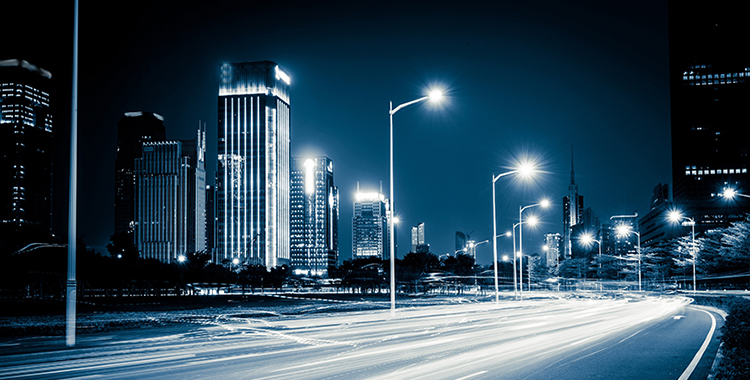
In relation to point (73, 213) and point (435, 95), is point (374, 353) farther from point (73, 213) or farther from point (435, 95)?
point (435, 95)

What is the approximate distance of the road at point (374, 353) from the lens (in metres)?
13.5

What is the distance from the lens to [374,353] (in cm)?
1689

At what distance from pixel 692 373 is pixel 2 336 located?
22132 millimetres

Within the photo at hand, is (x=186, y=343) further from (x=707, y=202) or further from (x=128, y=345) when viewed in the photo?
(x=707, y=202)

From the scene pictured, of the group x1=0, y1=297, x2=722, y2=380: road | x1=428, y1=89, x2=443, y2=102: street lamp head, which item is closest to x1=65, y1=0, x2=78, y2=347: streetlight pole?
x1=0, y1=297, x2=722, y2=380: road

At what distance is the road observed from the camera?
13.5m

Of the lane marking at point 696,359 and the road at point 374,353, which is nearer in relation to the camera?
the lane marking at point 696,359

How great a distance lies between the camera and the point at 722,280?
77.9 meters

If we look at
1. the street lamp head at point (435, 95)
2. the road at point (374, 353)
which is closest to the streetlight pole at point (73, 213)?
the road at point (374, 353)

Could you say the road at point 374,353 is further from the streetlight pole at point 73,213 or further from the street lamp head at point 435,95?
the street lamp head at point 435,95

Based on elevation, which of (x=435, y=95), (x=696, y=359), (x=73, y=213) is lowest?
(x=696, y=359)

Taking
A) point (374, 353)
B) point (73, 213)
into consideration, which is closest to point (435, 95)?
point (374, 353)

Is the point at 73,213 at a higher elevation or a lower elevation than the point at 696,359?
higher

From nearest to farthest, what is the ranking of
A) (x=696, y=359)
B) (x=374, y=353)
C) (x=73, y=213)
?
(x=696, y=359), (x=374, y=353), (x=73, y=213)
